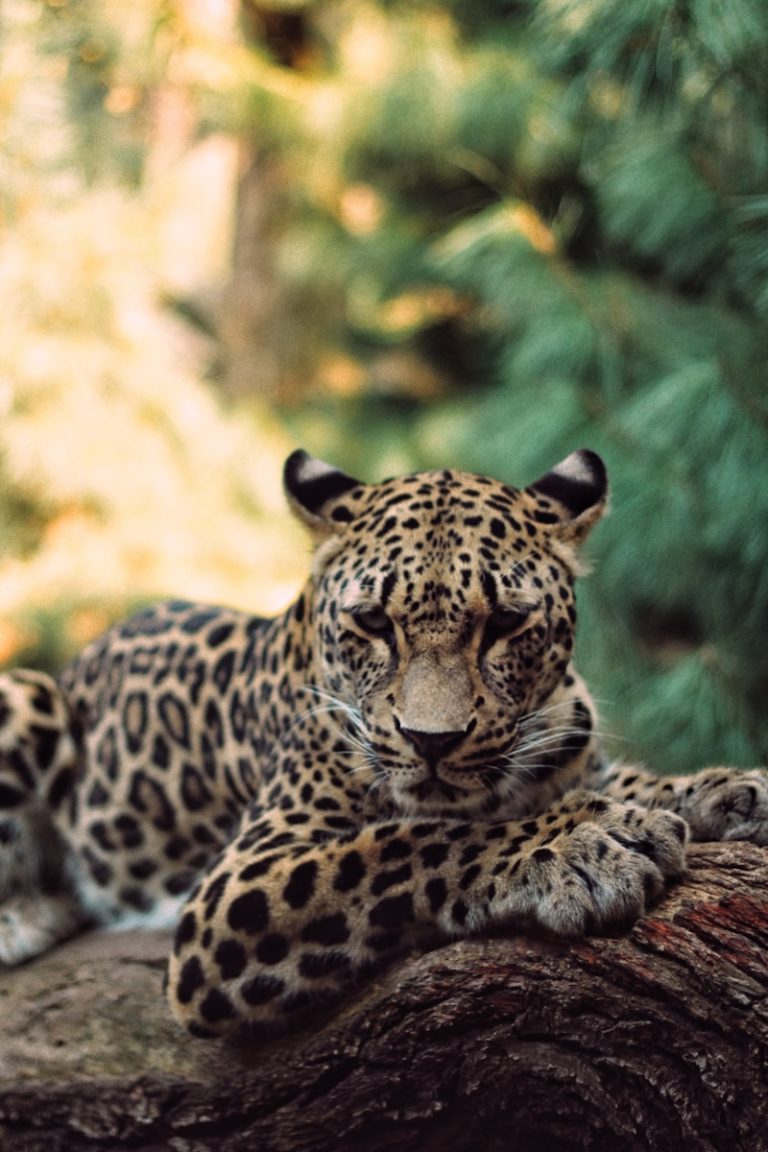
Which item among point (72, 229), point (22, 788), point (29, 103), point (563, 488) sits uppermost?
point (72, 229)

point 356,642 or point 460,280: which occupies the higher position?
point 460,280

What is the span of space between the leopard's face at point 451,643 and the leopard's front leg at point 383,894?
0.61 ft

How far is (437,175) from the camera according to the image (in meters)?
14.4

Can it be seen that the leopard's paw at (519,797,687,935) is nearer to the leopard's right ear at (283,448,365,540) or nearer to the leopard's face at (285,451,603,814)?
the leopard's face at (285,451,603,814)

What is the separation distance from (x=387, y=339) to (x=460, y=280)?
2.58 metres

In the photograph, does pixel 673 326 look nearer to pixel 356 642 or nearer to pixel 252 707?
pixel 252 707

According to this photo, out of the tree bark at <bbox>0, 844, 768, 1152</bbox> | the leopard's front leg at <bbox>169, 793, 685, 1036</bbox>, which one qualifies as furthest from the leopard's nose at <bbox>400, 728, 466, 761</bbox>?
the tree bark at <bbox>0, 844, 768, 1152</bbox>

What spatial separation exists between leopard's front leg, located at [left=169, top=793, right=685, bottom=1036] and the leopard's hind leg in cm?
149

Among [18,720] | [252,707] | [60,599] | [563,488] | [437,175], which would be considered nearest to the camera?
[563,488]

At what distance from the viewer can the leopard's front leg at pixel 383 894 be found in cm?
334

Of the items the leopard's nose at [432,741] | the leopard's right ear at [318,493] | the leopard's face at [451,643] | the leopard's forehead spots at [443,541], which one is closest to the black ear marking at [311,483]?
the leopard's right ear at [318,493]

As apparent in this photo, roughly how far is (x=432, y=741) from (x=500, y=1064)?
2.79 ft

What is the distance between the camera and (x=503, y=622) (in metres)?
3.63

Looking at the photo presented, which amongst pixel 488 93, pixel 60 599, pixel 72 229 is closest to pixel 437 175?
pixel 488 93
